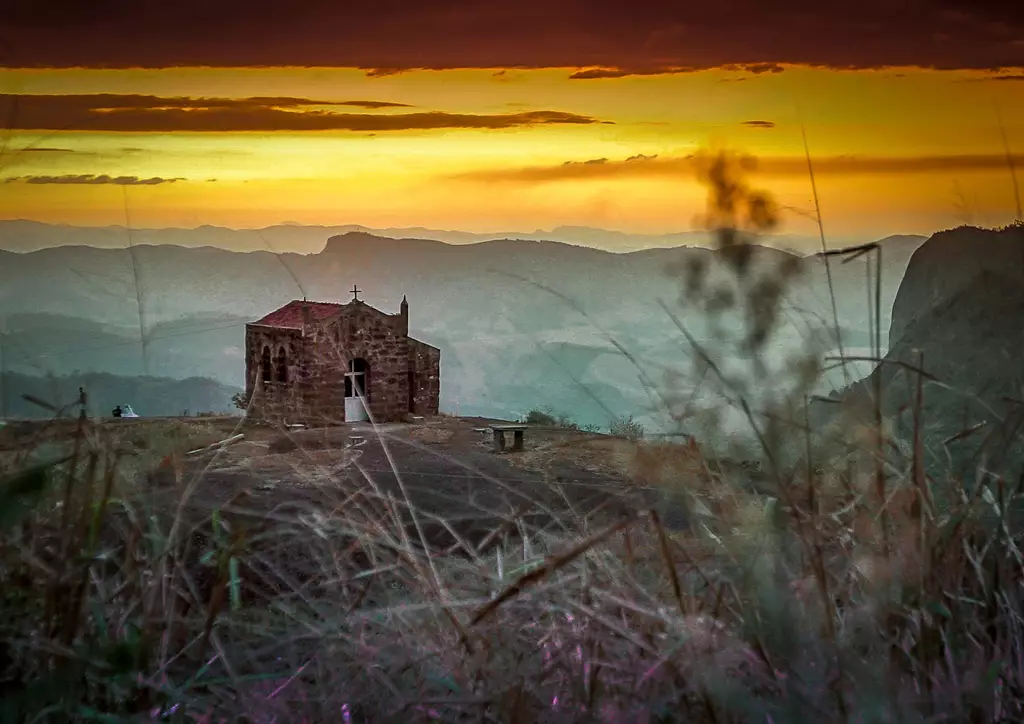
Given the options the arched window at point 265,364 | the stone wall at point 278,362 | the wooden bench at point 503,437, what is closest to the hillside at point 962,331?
the wooden bench at point 503,437

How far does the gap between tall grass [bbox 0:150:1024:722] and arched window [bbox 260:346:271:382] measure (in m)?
3.59

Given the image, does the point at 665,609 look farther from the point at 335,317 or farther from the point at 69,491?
the point at 335,317

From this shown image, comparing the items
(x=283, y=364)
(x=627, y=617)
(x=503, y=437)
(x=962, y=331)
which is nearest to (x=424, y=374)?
(x=283, y=364)

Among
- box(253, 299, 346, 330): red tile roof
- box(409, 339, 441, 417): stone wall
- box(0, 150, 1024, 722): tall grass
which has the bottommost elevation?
box(0, 150, 1024, 722): tall grass

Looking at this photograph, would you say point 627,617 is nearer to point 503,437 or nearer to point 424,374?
point 503,437

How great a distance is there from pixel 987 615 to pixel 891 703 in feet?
1.54

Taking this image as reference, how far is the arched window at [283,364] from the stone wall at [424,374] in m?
0.72

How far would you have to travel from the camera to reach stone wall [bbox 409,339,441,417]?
5810 mm

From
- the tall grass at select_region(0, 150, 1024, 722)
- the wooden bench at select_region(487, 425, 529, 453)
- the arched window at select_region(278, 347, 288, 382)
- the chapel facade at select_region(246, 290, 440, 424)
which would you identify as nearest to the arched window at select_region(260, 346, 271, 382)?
the chapel facade at select_region(246, 290, 440, 424)

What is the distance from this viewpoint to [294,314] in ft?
18.8

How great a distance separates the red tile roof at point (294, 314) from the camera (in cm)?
546

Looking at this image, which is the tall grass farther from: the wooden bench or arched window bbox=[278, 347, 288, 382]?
arched window bbox=[278, 347, 288, 382]

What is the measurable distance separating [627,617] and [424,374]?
13.9 feet

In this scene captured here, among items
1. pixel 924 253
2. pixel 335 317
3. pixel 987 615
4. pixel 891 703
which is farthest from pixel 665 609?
pixel 335 317
